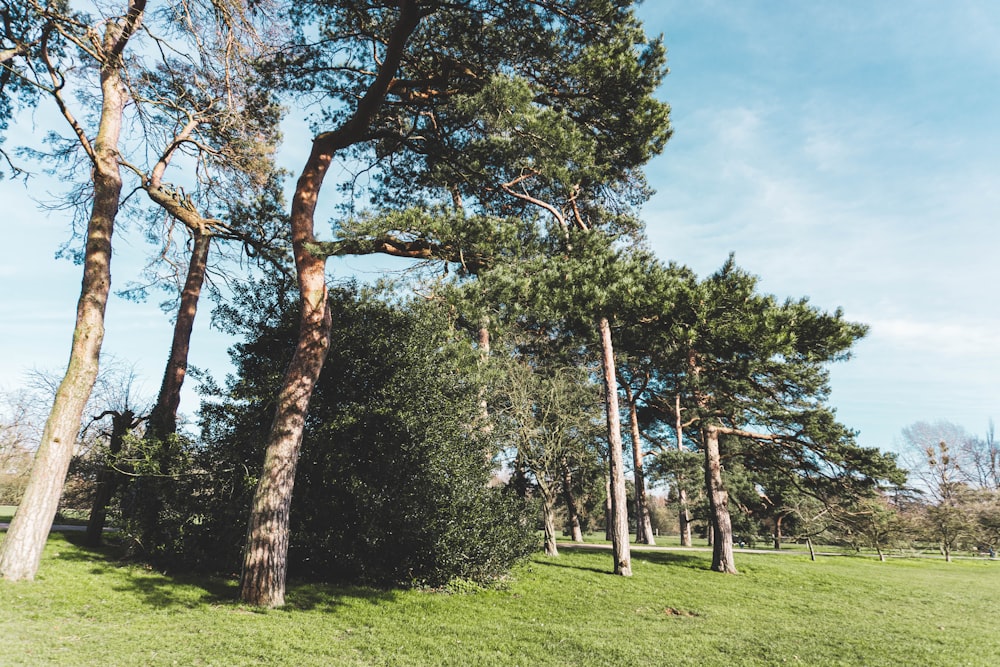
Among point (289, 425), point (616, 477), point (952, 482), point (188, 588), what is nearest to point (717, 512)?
point (616, 477)

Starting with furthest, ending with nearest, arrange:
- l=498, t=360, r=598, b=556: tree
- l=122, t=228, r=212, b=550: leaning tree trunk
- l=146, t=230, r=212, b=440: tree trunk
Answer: l=498, t=360, r=598, b=556: tree < l=146, t=230, r=212, b=440: tree trunk < l=122, t=228, r=212, b=550: leaning tree trunk

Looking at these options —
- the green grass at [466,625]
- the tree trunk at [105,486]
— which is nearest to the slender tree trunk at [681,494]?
the green grass at [466,625]

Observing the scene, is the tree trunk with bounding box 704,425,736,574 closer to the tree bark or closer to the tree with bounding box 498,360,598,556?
the tree with bounding box 498,360,598,556

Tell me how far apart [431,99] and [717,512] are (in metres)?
14.8

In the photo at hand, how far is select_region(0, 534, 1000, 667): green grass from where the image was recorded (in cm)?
554

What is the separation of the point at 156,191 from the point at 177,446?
243 inches

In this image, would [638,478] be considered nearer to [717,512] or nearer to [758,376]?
[717,512]

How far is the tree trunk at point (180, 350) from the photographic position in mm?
10602

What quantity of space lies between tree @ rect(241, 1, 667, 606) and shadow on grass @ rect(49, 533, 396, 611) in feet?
2.29

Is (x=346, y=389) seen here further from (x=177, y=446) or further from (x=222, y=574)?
(x=222, y=574)

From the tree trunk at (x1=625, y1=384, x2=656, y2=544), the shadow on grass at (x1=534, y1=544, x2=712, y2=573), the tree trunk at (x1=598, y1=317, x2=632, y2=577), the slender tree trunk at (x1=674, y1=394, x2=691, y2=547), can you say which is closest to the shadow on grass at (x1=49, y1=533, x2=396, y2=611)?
the tree trunk at (x1=598, y1=317, x2=632, y2=577)

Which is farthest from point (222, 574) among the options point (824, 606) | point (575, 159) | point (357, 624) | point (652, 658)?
point (824, 606)

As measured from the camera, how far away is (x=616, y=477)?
45.9 ft

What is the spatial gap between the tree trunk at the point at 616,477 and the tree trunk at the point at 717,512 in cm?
359
